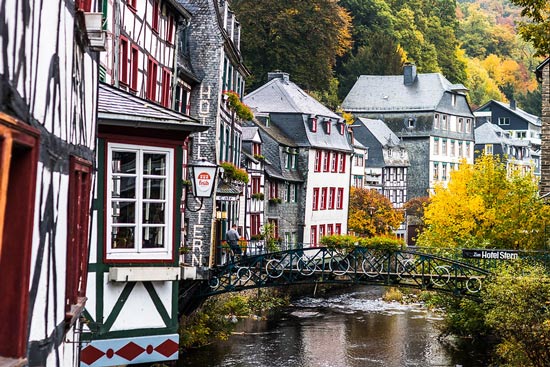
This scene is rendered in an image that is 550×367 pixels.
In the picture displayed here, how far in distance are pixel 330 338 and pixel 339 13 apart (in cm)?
4106

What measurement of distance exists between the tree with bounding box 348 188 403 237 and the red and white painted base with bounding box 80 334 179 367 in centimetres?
5203

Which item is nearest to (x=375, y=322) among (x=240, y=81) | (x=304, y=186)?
(x=240, y=81)

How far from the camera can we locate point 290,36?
230ft

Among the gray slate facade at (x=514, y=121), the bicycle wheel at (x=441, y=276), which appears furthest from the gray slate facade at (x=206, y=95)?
the gray slate facade at (x=514, y=121)

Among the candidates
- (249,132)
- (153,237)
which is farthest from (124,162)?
(249,132)

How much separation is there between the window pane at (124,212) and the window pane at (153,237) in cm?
31

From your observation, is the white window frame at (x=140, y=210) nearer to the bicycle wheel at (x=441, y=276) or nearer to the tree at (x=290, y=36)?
the bicycle wheel at (x=441, y=276)

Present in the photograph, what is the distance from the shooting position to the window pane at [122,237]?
13.7m

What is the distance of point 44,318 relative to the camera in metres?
7.52

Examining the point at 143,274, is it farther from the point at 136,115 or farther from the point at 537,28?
the point at 537,28

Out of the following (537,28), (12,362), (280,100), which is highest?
(280,100)

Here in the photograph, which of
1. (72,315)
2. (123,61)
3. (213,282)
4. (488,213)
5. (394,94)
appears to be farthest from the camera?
(394,94)

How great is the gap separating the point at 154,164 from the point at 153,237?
1.00 meters

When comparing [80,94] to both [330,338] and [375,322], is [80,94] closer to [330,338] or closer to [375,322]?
[330,338]
